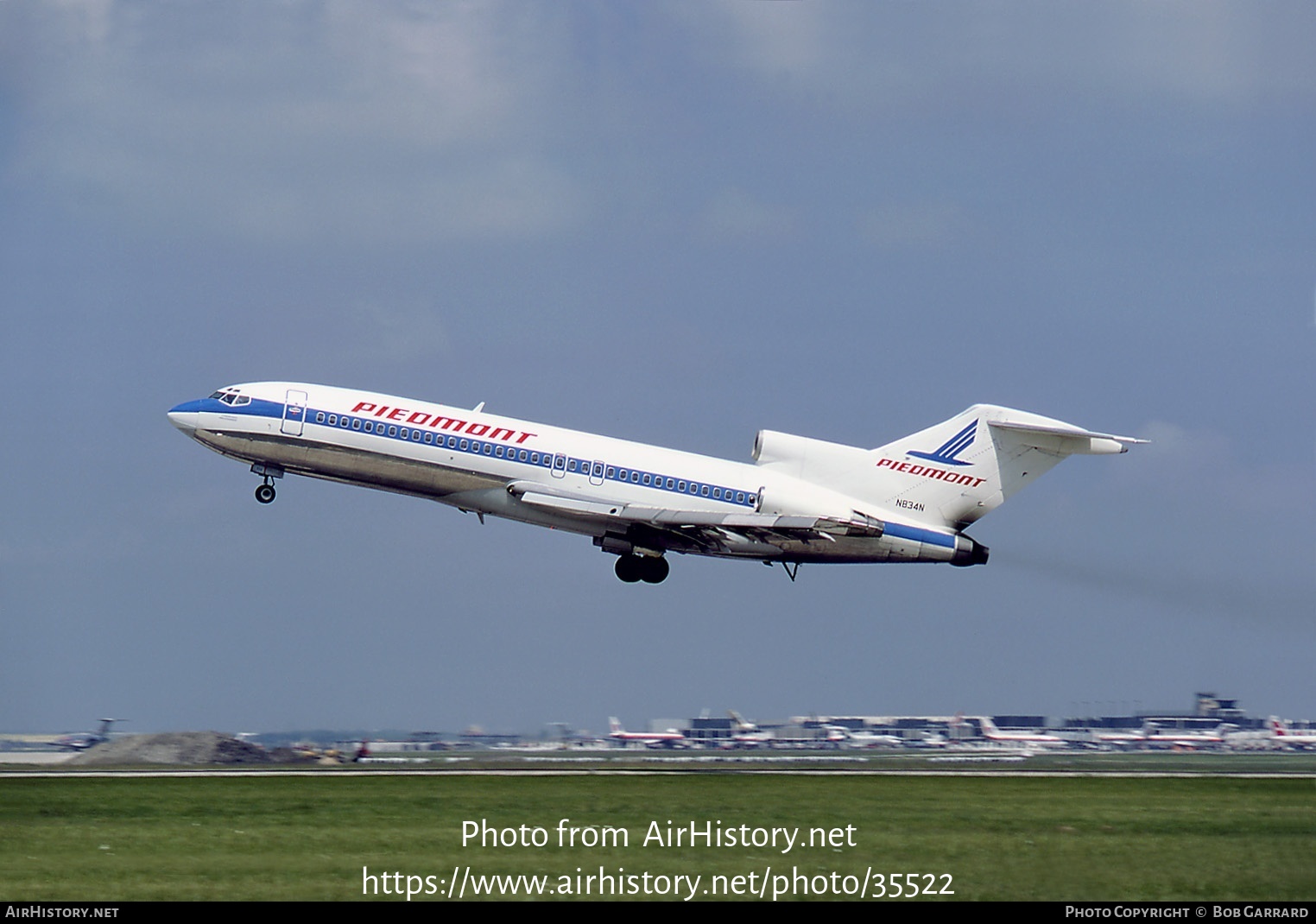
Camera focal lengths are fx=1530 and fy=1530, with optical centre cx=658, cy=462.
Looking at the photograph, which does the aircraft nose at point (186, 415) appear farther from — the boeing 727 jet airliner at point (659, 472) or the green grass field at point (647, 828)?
the green grass field at point (647, 828)

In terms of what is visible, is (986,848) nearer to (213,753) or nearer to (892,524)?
(892,524)

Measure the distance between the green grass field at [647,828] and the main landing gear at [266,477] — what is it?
12240 millimetres

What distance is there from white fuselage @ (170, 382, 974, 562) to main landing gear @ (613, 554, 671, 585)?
1024 millimetres

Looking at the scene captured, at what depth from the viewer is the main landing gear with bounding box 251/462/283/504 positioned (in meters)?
51.2

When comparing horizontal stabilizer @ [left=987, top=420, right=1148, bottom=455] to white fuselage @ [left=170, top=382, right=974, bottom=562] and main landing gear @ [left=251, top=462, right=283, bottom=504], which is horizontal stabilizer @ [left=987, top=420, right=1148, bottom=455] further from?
main landing gear @ [left=251, top=462, right=283, bottom=504]

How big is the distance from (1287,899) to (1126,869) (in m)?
3.09

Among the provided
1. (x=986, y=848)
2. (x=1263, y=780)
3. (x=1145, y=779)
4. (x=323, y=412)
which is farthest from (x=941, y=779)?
(x=323, y=412)

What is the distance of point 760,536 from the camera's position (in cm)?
5216

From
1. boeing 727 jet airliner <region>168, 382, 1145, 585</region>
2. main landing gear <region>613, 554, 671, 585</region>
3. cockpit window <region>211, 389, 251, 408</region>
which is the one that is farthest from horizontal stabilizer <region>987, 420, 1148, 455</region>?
cockpit window <region>211, 389, 251, 408</region>

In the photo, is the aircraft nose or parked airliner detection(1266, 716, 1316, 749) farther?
parked airliner detection(1266, 716, 1316, 749)

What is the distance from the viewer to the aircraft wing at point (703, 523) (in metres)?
50.6

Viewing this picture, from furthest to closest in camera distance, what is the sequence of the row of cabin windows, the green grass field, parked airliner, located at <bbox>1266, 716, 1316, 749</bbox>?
1. parked airliner, located at <bbox>1266, 716, 1316, 749</bbox>
2. the row of cabin windows
3. the green grass field

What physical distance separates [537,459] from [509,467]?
97 cm

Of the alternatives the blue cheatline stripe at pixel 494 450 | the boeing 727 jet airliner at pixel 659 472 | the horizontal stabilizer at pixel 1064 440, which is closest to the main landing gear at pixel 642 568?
the boeing 727 jet airliner at pixel 659 472
